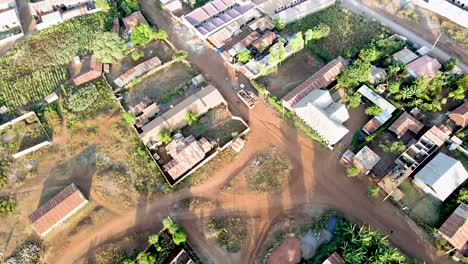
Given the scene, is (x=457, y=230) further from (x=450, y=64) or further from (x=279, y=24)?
(x=279, y=24)

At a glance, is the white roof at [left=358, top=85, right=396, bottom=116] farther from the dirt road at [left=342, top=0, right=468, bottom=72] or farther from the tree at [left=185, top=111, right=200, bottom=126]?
the tree at [left=185, top=111, right=200, bottom=126]

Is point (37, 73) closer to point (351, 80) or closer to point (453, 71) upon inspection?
point (351, 80)

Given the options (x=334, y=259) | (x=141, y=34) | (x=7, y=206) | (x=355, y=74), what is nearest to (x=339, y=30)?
(x=355, y=74)

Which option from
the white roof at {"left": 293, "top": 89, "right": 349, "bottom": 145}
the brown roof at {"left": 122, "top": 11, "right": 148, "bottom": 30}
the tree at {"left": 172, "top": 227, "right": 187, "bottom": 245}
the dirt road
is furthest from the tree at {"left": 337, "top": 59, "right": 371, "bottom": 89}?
the brown roof at {"left": 122, "top": 11, "right": 148, "bottom": 30}

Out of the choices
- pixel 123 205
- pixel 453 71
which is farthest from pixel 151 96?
pixel 453 71

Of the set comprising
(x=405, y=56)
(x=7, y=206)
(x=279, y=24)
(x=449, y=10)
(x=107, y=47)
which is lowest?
(x=405, y=56)

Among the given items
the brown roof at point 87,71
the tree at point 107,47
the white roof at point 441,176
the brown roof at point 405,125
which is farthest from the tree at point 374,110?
the brown roof at point 87,71

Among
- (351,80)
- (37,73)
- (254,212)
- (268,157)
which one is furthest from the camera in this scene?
(37,73)
